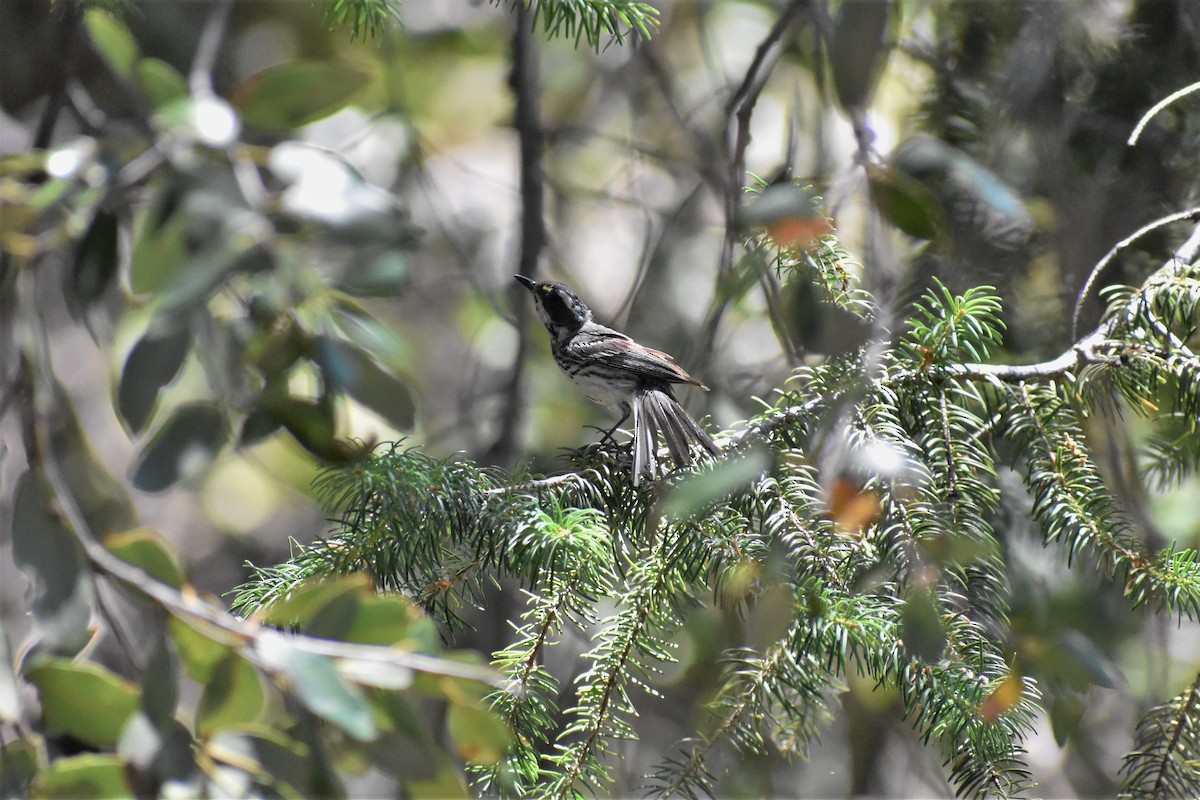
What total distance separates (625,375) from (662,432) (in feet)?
2.23

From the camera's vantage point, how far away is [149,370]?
0.95 m

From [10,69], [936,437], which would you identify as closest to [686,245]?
[10,69]

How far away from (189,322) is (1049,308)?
274 centimetres

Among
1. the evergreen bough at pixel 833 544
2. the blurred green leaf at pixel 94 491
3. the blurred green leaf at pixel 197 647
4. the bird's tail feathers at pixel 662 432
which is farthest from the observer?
the blurred green leaf at pixel 94 491

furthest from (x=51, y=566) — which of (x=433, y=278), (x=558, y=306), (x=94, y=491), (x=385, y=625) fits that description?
(x=433, y=278)

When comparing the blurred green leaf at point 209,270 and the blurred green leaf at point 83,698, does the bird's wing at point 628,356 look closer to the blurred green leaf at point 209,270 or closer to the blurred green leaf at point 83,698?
the blurred green leaf at point 209,270

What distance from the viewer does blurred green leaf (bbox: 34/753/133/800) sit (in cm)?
81

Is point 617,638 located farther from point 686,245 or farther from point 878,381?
point 686,245

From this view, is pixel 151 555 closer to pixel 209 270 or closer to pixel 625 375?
pixel 209 270

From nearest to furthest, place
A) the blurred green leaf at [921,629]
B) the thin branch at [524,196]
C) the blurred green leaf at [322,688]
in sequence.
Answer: the blurred green leaf at [322,688] → the blurred green leaf at [921,629] → the thin branch at [524,196]

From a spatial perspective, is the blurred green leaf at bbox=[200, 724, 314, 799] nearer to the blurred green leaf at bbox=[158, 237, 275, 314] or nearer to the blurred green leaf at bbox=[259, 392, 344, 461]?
the blurred green leaf at bbox=[259, 392, 344, 461]

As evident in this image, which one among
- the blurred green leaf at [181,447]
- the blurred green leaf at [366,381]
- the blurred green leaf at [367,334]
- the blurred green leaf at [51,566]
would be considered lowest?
the blurred green leaf at [51,566]

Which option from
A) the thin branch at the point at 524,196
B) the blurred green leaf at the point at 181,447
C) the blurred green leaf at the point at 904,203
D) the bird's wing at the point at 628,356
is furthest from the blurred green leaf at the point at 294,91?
the thin branch at the point at 524,196

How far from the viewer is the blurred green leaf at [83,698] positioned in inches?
34.3
